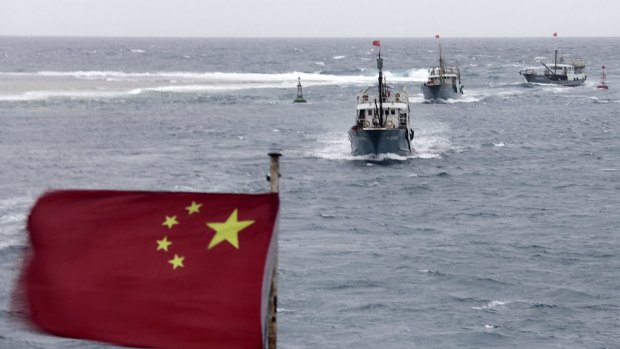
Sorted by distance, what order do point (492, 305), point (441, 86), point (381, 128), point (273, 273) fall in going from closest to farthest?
1. point (273, 273)
2. point (492, 305)
3. point (381, 128)
4. point (441, 86)

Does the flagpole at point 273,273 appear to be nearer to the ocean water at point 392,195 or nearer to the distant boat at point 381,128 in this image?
the ocean water at point 392,195

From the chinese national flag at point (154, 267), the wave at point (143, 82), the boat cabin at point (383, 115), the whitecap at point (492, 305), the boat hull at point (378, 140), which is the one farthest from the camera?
the wave at point (143, 82)

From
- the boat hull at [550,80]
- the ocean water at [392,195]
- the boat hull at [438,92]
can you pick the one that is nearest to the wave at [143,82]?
the ocean water at [392,195]

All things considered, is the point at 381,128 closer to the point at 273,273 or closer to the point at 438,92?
the point at 438,92

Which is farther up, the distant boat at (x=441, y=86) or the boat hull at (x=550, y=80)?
the distant boat at (x=441, y=86)

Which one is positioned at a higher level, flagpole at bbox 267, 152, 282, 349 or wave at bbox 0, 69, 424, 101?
flagpole at bbox 267, 152, 282, 349

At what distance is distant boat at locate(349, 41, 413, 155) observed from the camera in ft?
236

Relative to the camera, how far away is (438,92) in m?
122

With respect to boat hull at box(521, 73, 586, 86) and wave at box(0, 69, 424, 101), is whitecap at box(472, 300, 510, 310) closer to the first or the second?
wave at box(0, 69, 424, 101)

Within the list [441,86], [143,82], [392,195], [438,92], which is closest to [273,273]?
[392,195]

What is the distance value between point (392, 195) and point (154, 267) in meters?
47.5

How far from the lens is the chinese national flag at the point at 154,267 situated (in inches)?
476

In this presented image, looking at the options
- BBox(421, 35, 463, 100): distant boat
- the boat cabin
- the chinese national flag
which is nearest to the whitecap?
the chinese national flag

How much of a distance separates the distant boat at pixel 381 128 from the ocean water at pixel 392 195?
112 centimetres
